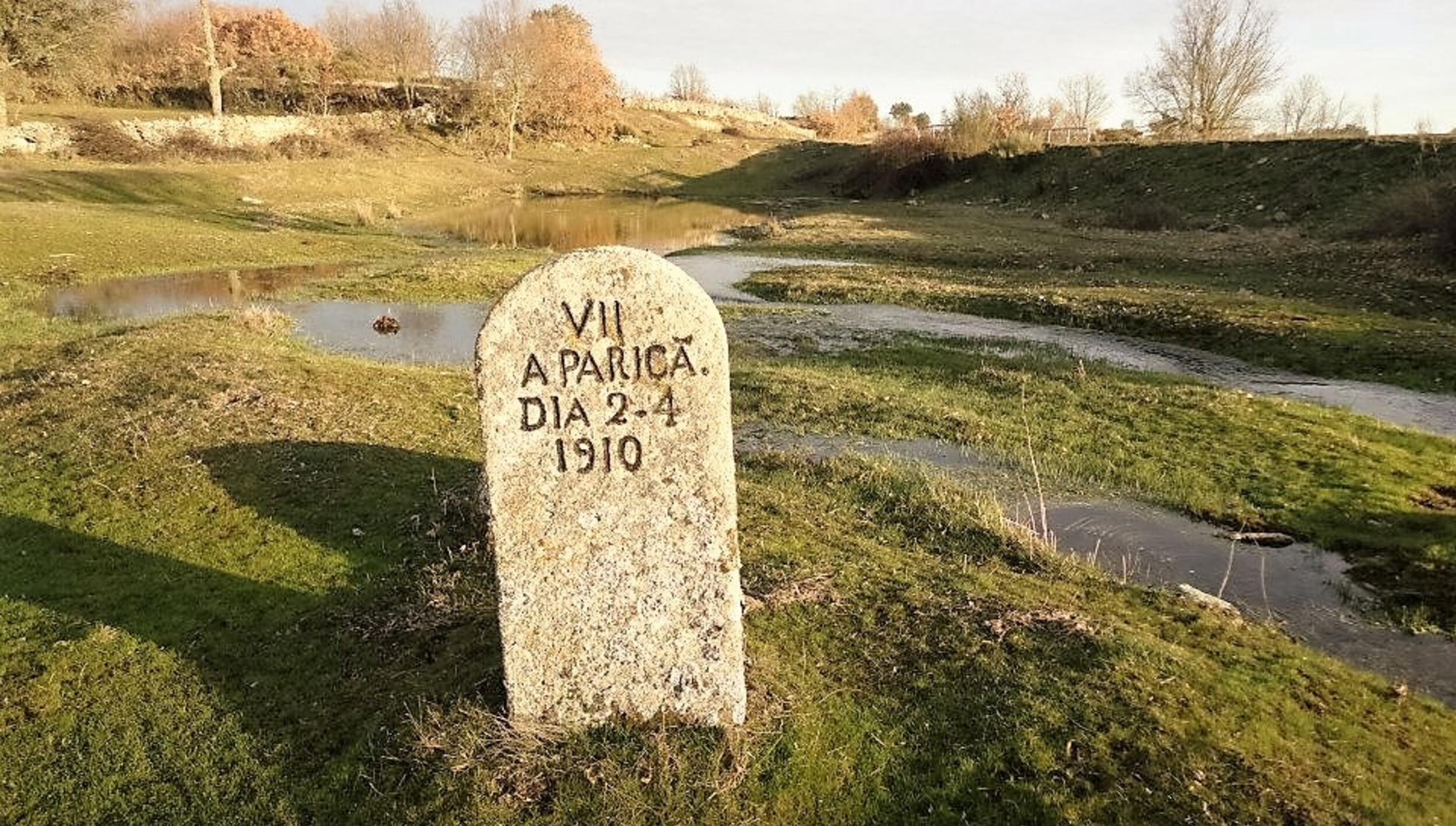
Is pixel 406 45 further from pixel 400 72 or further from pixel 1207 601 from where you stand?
pixel 1207 601

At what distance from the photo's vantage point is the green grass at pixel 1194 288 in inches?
834

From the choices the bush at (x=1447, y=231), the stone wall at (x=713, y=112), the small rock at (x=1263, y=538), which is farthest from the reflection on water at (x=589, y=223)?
the stone wall at (x=713, y=112)

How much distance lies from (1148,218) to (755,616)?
46.8 meters

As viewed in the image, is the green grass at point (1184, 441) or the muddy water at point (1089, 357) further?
the green grass at point (1184, 441)

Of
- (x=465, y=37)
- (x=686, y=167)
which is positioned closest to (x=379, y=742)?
(x=686, y=167)

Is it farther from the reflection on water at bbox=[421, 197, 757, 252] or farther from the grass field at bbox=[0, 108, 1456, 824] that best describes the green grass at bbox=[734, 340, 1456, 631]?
the reflection on water at bbox=[421, 197, 757, 252]

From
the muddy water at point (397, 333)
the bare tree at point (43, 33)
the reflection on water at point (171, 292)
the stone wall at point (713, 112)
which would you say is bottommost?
the muddy water at point (397, 333)

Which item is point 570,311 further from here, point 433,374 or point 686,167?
point 686,167

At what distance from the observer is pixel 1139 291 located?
92.2 ft

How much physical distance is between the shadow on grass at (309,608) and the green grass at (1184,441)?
761cm

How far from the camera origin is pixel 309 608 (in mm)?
8148

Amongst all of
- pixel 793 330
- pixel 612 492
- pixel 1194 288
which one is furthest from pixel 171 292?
pixel 1194 288

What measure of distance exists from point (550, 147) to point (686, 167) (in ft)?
49.2

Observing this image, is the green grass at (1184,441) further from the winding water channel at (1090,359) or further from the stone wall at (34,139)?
the stone wall at (34,139)
